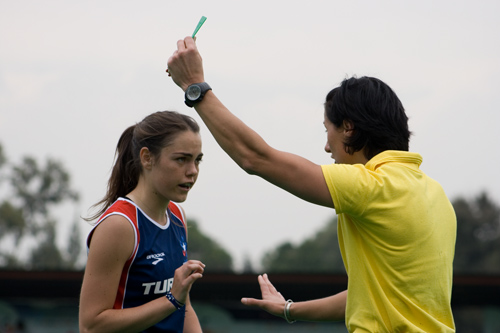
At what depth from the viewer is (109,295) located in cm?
365

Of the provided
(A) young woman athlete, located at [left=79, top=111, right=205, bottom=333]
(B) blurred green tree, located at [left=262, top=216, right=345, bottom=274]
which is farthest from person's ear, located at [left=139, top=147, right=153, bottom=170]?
(B) blurred green tree, located at [left=262, top=216, right=345, bottom=274]

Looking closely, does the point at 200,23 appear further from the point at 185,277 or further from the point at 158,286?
the point at 158,286

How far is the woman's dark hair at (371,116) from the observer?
332cm

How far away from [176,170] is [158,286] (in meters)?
0.66

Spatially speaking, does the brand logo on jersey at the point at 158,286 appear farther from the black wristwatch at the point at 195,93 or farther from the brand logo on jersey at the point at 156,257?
the black wristwatch at the point at 195,93

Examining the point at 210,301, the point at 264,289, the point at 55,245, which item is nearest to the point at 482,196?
the point at 55,245

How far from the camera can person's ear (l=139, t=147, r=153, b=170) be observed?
159 inches

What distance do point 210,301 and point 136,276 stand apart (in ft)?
55.4

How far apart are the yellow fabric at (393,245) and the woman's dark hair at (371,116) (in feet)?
0.33

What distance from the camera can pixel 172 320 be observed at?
4.03 m

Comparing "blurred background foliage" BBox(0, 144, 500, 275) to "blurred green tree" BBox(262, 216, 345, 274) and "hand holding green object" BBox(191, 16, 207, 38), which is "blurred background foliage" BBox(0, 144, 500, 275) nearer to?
"blurred green tree" BBox(262, 216, 345, 274)

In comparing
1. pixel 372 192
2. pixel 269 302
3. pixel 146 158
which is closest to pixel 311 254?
pixel 269 302

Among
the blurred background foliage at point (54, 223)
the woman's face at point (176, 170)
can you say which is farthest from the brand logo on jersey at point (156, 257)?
the blurred background foliage at point (54, 223)

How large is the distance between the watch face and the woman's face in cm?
90
